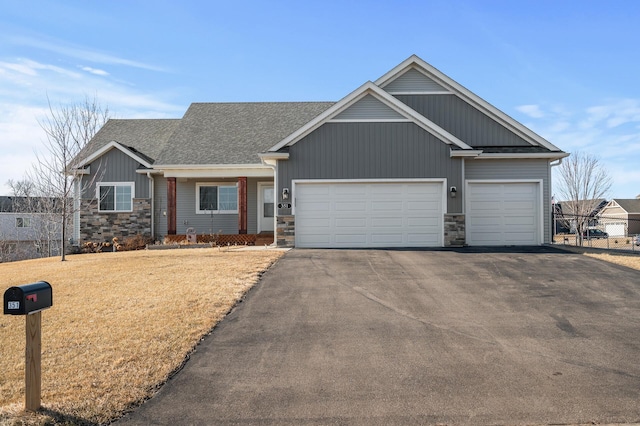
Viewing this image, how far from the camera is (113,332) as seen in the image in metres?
6.85

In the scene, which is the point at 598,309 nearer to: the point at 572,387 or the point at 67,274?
the point at 572,387

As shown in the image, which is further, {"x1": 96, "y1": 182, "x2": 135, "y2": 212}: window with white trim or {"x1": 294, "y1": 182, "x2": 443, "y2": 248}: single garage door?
{"x1": 96, "y1": 182, "x2": 135, "y2": 212}: window with white trim

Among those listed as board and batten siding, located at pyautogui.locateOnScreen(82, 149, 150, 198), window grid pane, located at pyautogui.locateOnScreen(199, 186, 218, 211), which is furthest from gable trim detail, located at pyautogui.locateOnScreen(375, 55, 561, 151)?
board and batten siding, located at pyautogui.locateOnScreen(82, 149, 150, 198)

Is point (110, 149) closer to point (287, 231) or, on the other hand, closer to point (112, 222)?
point (112, 222)

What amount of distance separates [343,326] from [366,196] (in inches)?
346

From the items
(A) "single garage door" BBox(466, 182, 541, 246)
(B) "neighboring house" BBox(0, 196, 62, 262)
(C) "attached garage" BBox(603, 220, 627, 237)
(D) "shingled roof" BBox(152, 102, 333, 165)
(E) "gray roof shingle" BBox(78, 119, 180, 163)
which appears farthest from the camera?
(C) "attached garage" BBox(603, 220, 627, 237)

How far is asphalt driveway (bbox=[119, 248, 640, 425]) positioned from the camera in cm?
464

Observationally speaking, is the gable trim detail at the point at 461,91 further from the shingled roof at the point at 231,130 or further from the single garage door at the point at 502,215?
the shingled roof at the point at 231,130

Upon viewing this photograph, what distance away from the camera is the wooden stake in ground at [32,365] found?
4570mm

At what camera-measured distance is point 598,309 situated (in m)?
8.12

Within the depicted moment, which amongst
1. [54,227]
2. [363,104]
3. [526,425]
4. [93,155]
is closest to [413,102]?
[363,104]

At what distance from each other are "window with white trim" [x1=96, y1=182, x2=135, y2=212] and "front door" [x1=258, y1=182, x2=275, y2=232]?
553 cm

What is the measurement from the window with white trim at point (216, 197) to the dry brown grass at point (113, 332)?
8090 mm

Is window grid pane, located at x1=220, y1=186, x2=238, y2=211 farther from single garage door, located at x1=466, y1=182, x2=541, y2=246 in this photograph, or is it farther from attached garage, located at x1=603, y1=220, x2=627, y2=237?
attached garage, located at x1=603, y1=220, x2=627, y2=237
